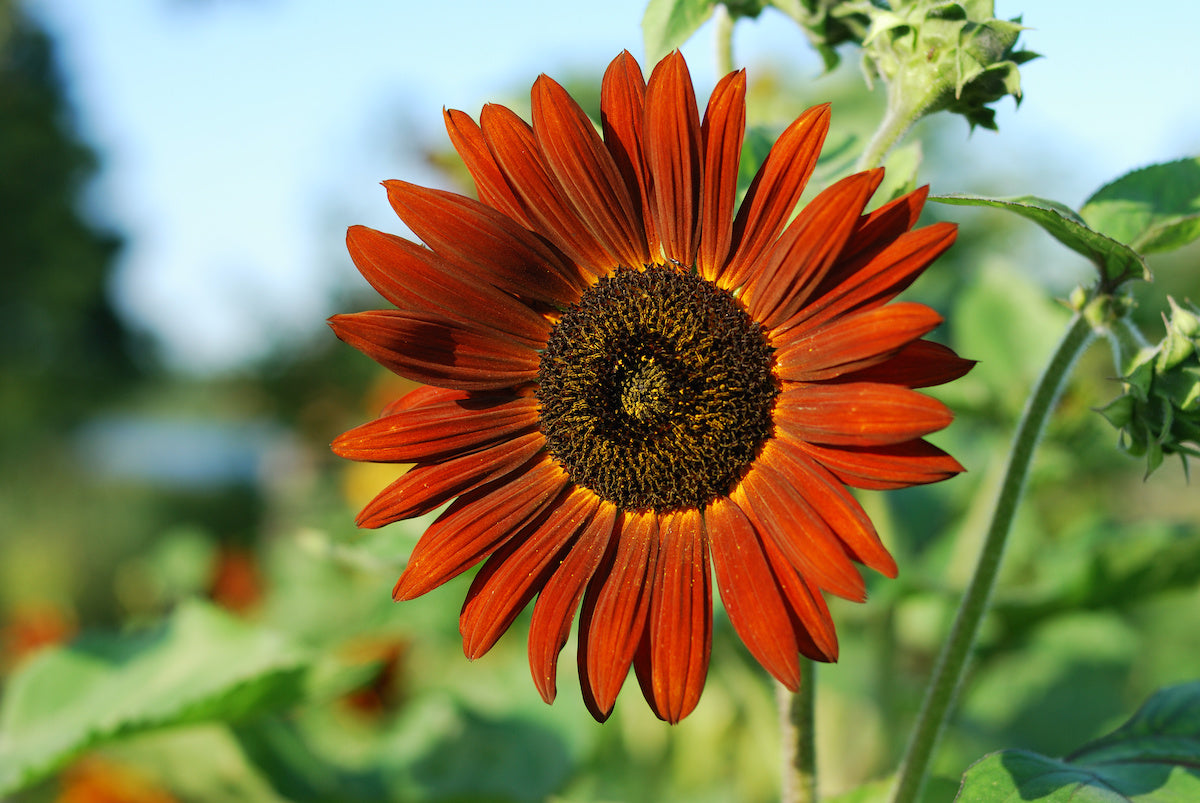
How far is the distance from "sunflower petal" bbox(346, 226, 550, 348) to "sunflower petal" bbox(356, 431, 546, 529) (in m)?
0.11

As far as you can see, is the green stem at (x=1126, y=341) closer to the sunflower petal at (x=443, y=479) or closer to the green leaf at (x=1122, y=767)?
the green leaf at (x=1122, y=767)

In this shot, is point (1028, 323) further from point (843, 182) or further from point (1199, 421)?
point (843, 182)

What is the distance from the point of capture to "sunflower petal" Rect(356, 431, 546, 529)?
0.82m

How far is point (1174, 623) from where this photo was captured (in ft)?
9.34

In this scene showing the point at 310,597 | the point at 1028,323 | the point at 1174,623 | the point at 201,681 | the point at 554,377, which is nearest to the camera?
the point at 554,377

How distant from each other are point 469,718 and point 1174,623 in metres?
2.29

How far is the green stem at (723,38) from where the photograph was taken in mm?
1015

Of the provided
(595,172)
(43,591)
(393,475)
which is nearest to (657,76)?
(595,172)

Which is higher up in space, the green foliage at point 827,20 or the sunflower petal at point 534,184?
the green foliage at point 827,20

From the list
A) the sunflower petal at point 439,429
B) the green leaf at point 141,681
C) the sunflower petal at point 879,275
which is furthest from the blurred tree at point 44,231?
the sunflower petal at point 879,275

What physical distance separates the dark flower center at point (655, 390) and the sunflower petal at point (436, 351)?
0.12 ft

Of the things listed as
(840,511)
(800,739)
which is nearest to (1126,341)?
(840,511)

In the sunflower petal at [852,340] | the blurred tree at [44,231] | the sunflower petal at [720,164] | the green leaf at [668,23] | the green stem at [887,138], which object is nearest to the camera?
the sunflower petal at [852,340]

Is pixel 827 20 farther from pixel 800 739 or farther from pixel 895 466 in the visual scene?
pixel 800 739
